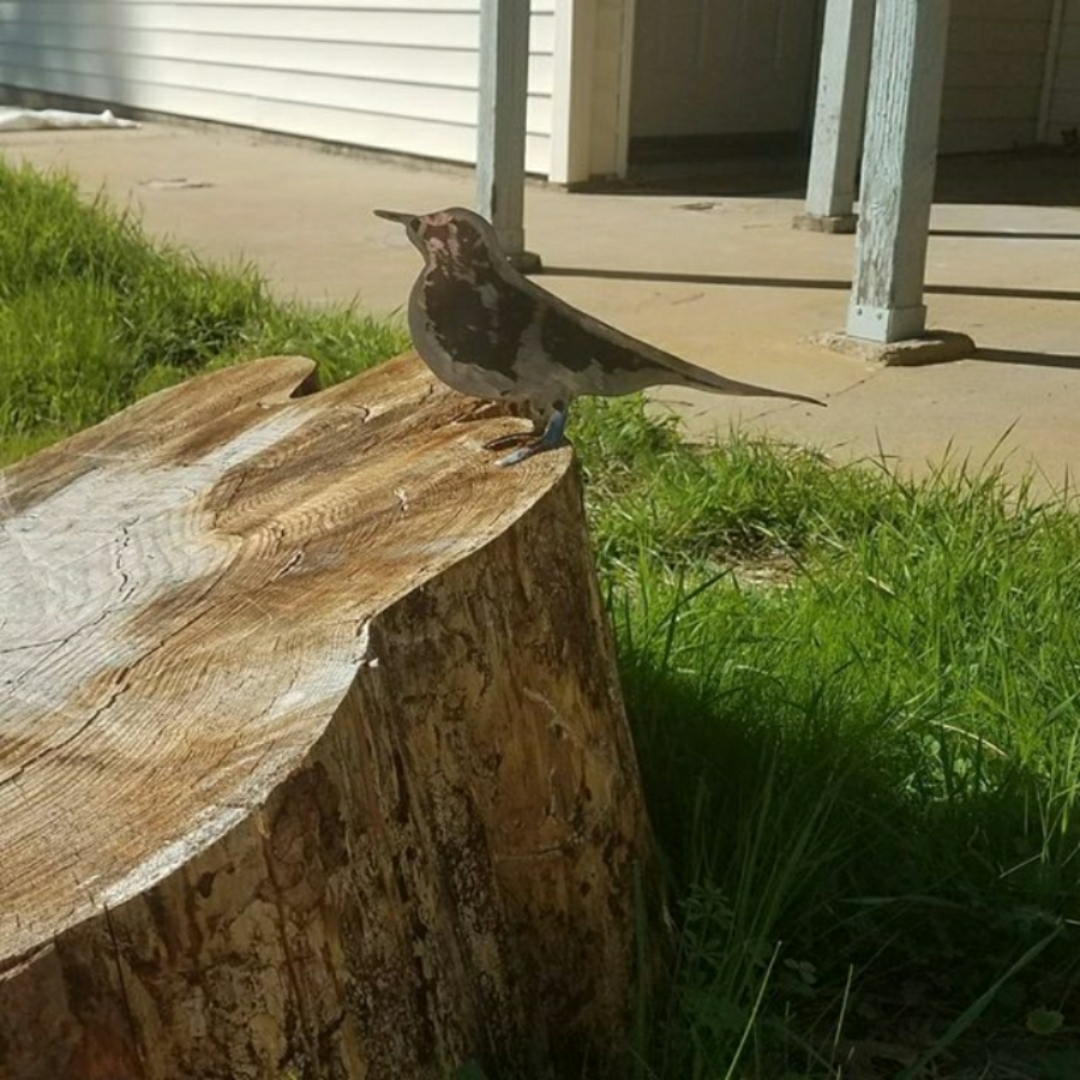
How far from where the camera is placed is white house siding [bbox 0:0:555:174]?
31.4 feet

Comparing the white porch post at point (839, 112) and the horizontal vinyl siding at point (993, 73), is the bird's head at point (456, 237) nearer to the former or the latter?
the white porch post at point (839, 112)

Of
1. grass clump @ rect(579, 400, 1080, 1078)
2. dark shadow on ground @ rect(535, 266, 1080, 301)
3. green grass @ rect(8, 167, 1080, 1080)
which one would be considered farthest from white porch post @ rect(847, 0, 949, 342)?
grass clump @ rect(579, 400, 1080, 1078)

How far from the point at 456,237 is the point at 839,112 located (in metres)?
5.51

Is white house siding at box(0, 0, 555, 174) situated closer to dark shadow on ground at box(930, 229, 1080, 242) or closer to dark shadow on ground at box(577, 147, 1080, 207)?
dark shadow on ground at box(577, 147, 1080, 207)

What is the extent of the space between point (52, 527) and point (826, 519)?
6.06 feet

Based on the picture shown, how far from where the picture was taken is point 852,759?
2.29m

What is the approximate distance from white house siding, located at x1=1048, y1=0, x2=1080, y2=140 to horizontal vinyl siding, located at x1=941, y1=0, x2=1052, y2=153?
0.41ft

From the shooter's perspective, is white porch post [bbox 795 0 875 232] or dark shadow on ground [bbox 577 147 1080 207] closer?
white porch post [bbox 795 0 875 232]

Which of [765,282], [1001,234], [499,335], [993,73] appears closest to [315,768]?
[499,335]

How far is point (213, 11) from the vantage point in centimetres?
1159

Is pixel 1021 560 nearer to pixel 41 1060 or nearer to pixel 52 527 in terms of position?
pixel 52 527

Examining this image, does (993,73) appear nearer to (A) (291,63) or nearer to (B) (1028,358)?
(A) (291,63)

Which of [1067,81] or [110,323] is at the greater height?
[1067,81]

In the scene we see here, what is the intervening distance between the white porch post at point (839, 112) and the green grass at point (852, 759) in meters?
3.81
